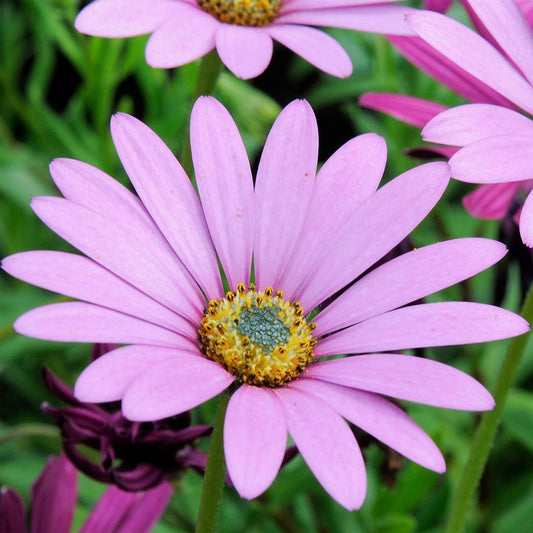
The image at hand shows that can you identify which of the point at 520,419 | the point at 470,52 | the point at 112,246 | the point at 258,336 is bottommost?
the point at 520,419

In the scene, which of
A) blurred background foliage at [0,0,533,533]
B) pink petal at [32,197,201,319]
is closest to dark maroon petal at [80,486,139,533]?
blurred background foliage at [0,0,533,533]

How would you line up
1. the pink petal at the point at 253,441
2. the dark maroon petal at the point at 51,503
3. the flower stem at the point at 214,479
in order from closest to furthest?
the pink petal at the point at 253,441
the flower stem at the point at 214,479
the dark maroon petal at the point at 51,503

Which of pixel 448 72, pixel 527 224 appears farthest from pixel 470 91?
pixel 527 224

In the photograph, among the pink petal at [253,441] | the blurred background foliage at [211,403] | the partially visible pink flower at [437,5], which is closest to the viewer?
the pink petal at [253,441]

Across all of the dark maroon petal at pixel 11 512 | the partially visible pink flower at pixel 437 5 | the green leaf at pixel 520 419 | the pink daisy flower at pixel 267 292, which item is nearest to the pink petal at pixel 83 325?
the pink daisy flower at pixel 267 292

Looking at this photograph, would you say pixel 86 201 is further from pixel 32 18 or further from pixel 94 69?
pixel 32 18

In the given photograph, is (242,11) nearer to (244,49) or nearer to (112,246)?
(244,49)

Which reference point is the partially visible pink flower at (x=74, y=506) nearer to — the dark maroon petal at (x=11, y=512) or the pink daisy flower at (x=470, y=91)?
the dark maroon petal at (x=11, y=512)

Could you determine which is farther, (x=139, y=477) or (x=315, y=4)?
(x=315, y=4)
